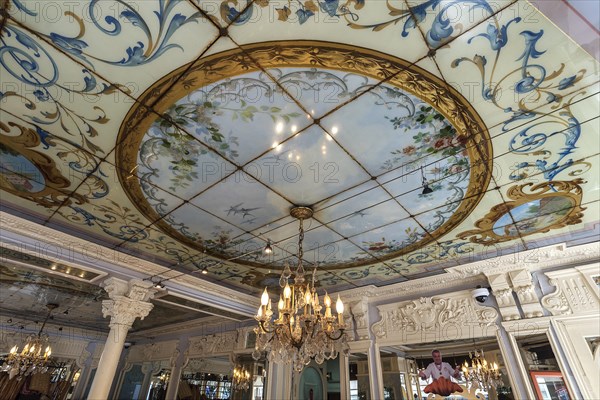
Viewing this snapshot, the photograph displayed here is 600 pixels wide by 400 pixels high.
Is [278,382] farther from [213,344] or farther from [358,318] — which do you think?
[213,344]

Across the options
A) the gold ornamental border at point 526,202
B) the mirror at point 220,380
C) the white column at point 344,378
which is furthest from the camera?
the mirror at point 220,380

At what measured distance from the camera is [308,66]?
1.78m

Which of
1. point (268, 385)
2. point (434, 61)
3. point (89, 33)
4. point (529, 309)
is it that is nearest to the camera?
point (89, 33)

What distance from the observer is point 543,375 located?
3.29 meters

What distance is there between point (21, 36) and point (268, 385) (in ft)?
17.5

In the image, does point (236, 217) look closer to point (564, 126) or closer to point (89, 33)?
point (89, 33)

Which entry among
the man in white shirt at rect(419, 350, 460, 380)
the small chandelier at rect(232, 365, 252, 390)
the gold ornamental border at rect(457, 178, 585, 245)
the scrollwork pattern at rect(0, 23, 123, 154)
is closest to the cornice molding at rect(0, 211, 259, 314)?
the scrollwork pattern at rect(0, 23, 123, 154)

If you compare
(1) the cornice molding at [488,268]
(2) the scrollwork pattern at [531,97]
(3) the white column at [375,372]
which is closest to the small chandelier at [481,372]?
(1) the cornice molding at [488,268]

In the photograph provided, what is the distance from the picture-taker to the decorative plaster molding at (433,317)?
3.88 metres

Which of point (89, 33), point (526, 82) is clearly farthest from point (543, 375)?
point (89, 33)

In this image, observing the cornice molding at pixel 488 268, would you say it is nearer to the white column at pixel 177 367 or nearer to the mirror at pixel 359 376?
the mirror at pixel 359 376

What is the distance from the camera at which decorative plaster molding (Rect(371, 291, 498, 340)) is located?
12.7ft

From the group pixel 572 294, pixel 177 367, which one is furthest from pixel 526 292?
pixel 177 367

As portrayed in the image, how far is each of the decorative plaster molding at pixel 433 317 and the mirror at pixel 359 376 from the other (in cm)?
42
